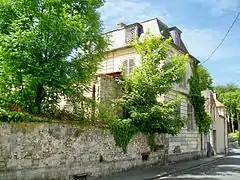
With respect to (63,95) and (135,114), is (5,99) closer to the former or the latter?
(63,95)

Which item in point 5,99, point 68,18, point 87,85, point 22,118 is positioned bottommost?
→ point 22,118

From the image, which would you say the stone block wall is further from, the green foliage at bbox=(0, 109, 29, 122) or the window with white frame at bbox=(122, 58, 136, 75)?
the window with white frame at bbox=(122, 58, 136, 75)

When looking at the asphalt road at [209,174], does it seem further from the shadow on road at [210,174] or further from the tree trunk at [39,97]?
the tree trunk at [39,97]

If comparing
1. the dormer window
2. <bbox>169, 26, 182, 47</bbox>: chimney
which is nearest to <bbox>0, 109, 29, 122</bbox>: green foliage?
the dormer window

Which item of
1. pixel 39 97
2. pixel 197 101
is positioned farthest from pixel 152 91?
pixel 197 101

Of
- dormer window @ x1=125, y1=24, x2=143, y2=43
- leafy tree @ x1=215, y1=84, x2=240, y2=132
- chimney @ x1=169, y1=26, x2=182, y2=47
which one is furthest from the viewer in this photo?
leafy tree @ x1=215, y1=84, x2=240, y2=132

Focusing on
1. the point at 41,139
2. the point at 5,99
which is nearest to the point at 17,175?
the point at 41,139

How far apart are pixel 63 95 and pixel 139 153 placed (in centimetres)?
620

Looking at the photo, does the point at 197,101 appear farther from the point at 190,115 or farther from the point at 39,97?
the point at 39,97

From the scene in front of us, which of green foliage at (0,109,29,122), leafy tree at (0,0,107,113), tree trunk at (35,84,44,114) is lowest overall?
green foliage at (0,109,29,122)

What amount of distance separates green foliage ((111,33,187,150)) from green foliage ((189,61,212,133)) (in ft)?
25.9

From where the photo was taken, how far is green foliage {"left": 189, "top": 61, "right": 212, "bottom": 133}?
82.7ft

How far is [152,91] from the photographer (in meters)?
16.7

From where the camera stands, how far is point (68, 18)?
11.3 m
